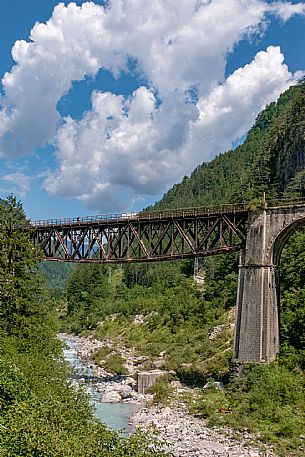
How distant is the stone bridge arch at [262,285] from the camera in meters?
33.1

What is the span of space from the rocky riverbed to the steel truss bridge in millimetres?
10744

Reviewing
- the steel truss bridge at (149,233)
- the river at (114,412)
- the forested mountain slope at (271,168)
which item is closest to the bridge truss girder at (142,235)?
the steel truss bridge at (149,233)

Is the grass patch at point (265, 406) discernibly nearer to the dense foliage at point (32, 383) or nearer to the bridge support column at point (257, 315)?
the bridge support column at point (257, 315)

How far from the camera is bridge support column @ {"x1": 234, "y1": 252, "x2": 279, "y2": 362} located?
33.0m

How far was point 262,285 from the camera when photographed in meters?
33.6

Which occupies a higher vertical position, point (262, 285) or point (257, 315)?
point (262, 285)

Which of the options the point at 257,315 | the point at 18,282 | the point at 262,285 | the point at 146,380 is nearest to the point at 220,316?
the point at 146,380

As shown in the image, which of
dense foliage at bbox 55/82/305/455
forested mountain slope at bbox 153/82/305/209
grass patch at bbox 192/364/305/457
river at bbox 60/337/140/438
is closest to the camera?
grass patch at bbox 192/364/305/457

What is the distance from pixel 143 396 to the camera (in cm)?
3606

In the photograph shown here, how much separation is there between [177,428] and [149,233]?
54.3 ft

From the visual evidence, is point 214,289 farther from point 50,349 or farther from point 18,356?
point 18,356

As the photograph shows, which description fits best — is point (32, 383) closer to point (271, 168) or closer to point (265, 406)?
point (265, 406)

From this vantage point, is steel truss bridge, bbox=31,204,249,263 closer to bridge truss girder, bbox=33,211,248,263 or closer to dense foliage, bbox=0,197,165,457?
bridge truss girder, bbox=33,211,248,263

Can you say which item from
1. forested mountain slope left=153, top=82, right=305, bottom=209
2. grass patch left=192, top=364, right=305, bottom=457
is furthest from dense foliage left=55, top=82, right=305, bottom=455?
forested mountain slope left=153, top=82, right=305, bottom=209
